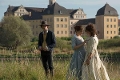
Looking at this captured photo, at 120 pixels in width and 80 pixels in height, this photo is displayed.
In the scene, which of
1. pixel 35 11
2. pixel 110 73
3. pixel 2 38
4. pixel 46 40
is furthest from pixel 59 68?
pixel 35 11

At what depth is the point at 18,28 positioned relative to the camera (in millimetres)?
50781

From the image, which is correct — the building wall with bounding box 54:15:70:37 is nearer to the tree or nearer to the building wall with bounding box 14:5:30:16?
the building wall with bounding box 14:5:30:16

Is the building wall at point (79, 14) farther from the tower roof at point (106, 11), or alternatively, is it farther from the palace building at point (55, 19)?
the tower roof at point (106, 11)

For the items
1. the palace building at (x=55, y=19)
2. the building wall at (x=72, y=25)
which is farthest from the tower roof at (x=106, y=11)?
the building wall at (x=72, y=25)

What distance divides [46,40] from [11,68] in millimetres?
1181

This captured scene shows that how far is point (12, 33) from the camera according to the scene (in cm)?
4931

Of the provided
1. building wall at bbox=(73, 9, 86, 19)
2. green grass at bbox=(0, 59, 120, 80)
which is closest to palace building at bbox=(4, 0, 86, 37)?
building wall at bbox=(73, 9, 86, 19)

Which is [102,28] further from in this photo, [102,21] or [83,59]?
[83,59]

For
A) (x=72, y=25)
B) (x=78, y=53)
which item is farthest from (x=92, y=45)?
(x=72, y=25)

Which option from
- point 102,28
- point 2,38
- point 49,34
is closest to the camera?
point 49,34

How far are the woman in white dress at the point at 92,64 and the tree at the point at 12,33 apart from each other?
136ft

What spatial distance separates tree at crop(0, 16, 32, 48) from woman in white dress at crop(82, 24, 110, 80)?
Answer: 4142 centimetres

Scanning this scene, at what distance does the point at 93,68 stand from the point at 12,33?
42.9 metres

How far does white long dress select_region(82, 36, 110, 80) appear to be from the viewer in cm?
714
